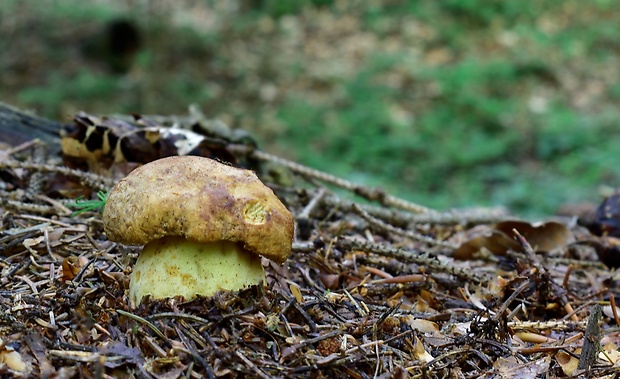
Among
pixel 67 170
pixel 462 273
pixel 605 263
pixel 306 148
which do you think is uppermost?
pixel 67 170

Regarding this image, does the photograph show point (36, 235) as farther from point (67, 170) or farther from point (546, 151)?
point (546, 151)

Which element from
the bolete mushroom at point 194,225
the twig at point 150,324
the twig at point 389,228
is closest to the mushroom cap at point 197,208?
the bolete mushroom at point 194,225

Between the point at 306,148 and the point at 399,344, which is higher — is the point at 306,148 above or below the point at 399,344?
below

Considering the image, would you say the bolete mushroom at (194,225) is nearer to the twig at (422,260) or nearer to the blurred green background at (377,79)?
the twig at (422,260)

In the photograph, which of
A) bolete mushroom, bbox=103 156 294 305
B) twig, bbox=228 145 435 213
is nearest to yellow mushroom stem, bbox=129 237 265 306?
bolete mushroom, bbox=103 156 294 305

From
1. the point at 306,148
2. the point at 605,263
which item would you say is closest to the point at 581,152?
the point at 306,148

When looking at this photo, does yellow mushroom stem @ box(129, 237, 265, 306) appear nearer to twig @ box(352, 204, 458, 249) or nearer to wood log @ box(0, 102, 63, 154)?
twig @ box(352, 204, 458, 249)
